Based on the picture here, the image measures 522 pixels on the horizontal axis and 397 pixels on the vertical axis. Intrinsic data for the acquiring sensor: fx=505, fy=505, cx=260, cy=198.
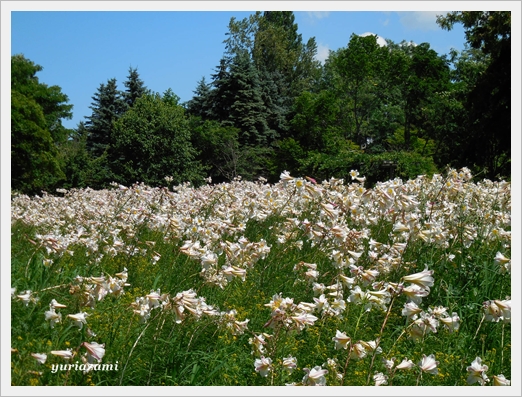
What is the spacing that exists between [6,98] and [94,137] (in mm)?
23275

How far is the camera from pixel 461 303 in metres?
3.88

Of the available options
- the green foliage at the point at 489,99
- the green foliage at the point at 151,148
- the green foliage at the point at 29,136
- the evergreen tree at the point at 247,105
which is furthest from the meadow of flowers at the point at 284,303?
the evergreen tree at the point at 247,105

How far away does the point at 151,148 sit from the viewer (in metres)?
20.0

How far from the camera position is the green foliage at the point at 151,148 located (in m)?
19.9

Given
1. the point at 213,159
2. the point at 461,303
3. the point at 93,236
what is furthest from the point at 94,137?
the point at 461,303

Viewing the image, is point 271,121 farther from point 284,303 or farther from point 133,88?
point 284,303

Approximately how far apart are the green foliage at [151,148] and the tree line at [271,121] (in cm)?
5

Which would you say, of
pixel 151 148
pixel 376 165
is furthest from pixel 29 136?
pixel 376 165

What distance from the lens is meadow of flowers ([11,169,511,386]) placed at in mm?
2334

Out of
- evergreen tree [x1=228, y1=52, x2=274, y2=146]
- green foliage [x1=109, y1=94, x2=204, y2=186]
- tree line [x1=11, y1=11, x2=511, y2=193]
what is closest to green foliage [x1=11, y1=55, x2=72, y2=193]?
tree line [x1=11, y1=11, x2=511, y2=193]

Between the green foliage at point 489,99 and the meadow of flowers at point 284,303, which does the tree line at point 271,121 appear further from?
the meadow of flowers at point 284,303

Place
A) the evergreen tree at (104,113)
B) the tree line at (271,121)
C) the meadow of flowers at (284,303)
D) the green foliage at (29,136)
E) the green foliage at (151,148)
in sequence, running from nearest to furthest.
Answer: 1. the meadow of flowers at (284,303)
2. the green foliage at (29,136)
3. the tree line at (271,121)
4. the green foliage at (151,148)
5. the evergreen tree at (104,113)

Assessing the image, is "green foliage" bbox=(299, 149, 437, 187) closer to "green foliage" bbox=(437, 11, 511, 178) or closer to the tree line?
the tree line

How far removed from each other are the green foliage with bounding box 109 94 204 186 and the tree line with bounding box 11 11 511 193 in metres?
0.05
